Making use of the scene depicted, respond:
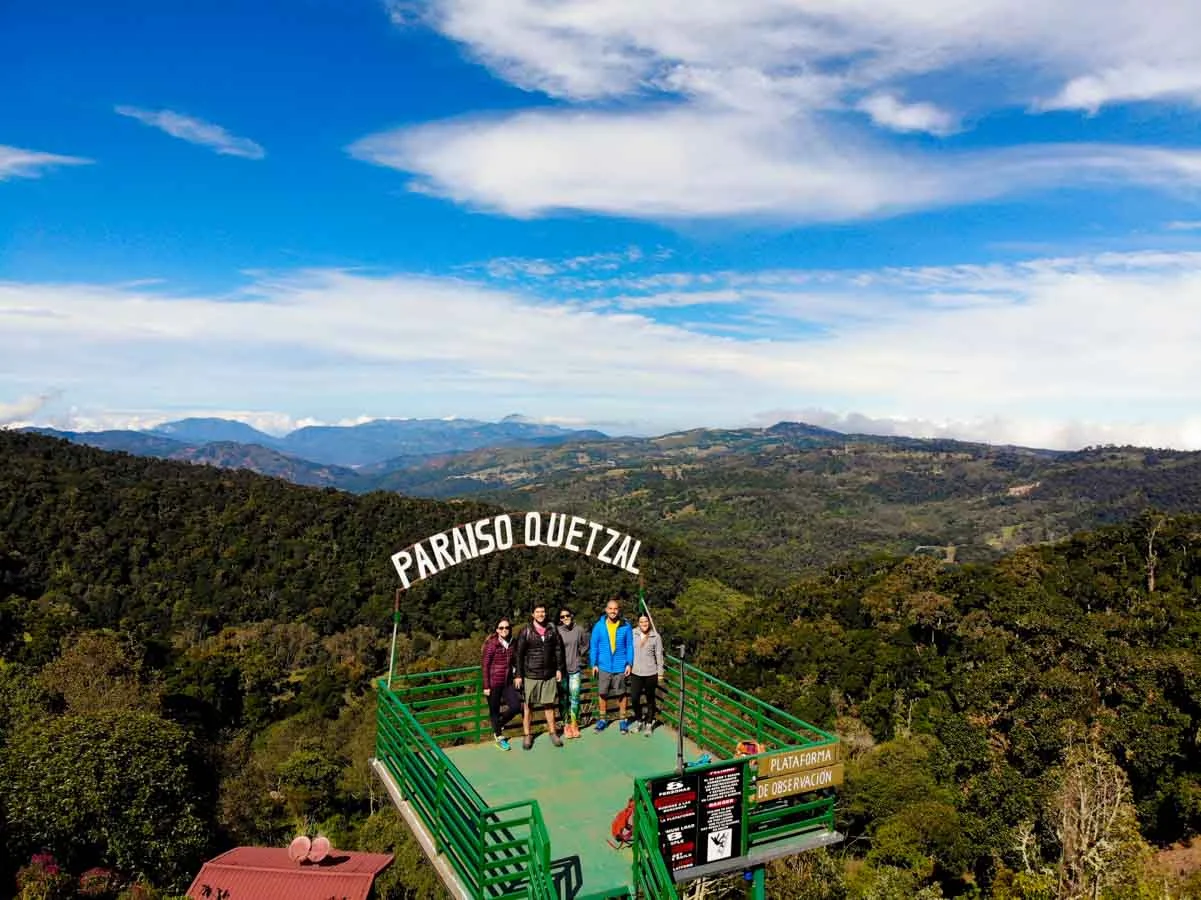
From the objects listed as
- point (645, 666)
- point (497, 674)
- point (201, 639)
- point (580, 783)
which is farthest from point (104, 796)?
point (201, 639)

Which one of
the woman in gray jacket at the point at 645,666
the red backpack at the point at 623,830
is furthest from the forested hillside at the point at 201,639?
the red backpack at the point at 623,830

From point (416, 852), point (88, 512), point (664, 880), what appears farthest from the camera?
point (88, 512)

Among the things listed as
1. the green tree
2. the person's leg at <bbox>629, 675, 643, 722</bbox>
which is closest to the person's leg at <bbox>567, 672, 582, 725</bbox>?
the person's leg at <bbox>629, 675, 643, 722</bbox>

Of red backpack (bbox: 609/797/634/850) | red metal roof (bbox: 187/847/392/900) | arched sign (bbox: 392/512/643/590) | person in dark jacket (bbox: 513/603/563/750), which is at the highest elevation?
arched sign (bbox: 392/512/643/590)

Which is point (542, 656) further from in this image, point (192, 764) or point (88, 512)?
point (88, 512)

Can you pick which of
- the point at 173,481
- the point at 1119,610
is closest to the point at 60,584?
the point at 173,481

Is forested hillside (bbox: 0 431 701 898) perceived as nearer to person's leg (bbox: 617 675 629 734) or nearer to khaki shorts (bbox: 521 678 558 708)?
person's leg (bbox: 617 675 629 734)
